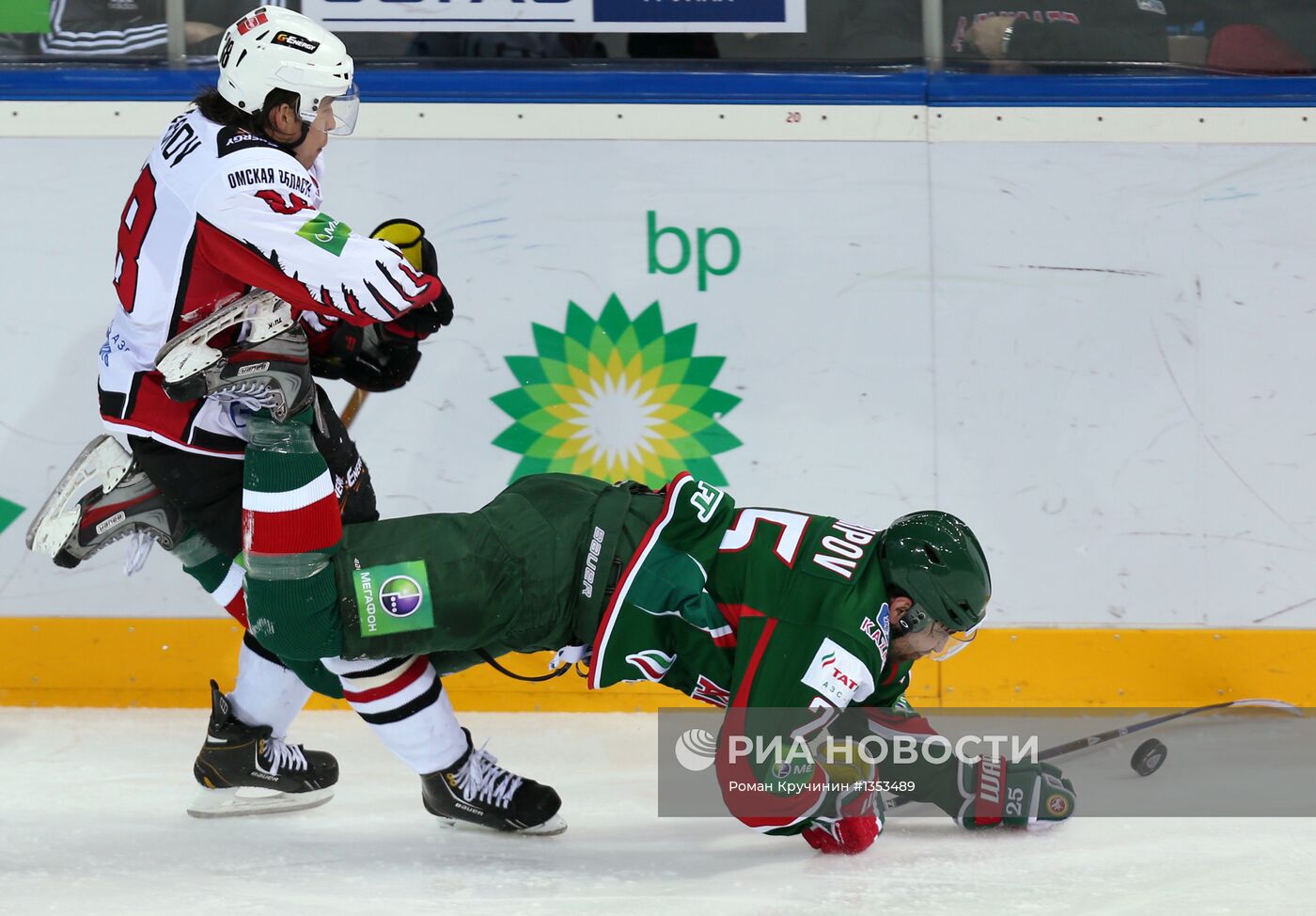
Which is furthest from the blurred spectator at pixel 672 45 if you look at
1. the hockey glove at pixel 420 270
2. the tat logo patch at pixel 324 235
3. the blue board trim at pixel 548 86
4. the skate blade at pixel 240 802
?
the skate blade at pixel 240 802

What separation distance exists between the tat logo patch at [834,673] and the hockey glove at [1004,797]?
452 millimetres

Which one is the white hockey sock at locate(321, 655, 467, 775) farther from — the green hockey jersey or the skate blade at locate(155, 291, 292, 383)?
the skate blade at locate(155, 291, 292, 383)

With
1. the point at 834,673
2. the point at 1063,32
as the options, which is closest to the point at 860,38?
the point at 1063,32

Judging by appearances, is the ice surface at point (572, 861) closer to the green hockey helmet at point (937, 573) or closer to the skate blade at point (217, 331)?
the green hockey helmet at point (937, 573)

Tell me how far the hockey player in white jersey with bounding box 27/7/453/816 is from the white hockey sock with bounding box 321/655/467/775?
0.03m

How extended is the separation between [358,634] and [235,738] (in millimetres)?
510

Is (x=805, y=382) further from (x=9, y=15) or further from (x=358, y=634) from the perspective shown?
(x=9, y=15)

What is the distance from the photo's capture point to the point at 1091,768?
3.10 meters

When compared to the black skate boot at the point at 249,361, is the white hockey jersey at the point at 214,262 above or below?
above

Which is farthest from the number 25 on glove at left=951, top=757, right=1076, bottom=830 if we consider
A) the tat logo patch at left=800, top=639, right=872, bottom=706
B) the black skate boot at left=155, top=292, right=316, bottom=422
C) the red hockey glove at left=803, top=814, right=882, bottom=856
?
the black skate boot at left=155, top=292, right=316, bottom=422

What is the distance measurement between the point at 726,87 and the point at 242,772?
181 centimetres

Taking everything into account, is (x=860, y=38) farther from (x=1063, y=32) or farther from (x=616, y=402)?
(x=616, y=402)

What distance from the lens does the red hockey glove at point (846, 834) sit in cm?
248

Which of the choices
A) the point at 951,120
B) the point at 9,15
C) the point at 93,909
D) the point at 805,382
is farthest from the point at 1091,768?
the point at 9,15
